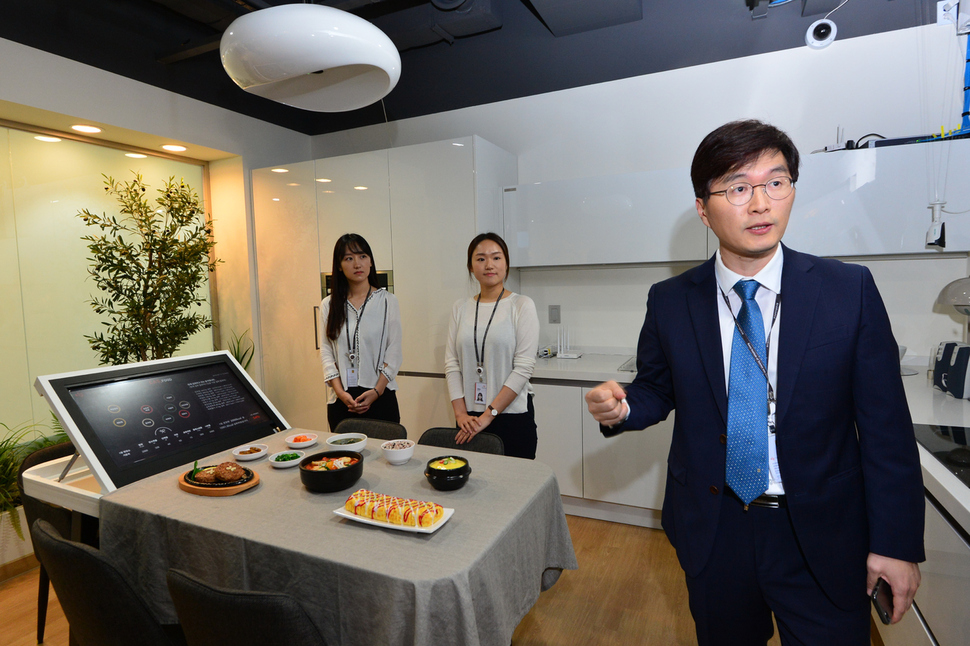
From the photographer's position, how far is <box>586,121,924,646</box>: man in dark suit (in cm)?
115

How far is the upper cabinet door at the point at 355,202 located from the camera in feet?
12.2

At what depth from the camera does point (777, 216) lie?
117 centimetres

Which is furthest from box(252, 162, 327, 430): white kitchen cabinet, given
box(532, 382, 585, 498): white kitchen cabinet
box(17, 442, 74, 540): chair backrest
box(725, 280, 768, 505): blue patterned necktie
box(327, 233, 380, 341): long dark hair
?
box(725, 280, 768, 505): blue patterned necktie

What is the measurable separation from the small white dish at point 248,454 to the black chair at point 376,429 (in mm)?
495

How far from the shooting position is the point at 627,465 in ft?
10.4

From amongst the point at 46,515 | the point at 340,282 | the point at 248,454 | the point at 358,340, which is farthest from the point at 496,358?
the point at 46,515

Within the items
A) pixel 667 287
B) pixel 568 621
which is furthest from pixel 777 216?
pixel 568 621

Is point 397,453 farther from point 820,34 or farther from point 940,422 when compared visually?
point 820,34

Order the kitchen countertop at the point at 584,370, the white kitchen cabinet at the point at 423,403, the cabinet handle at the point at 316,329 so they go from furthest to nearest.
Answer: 1. the cabinet handle at the point at 316,329
2. the white kitchen cabinet at the point at 423,403
3. the kitchen countertop at the point at 584,370

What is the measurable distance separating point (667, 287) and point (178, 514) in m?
1.50

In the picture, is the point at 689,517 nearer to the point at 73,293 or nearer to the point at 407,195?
the point at 407,195

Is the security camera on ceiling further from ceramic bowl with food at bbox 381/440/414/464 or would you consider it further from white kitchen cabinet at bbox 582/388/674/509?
ceramic bowl with food at bbox 381/440/414/464

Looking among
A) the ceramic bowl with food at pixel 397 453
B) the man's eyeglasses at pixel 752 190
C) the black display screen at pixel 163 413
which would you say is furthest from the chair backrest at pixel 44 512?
the man's eyeglasses at pixel 752 190

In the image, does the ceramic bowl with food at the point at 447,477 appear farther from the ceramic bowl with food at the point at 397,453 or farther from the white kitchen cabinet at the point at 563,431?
the white kitchen cabinet at the point at 563,431
